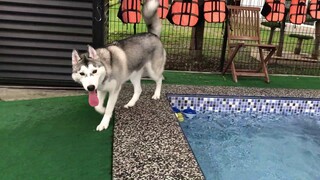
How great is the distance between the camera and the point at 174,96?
15.2 feet

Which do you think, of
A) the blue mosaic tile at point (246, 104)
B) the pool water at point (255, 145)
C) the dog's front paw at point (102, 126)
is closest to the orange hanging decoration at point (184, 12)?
the blue mosaic tile at point (246, 104)

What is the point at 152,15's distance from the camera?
397cm

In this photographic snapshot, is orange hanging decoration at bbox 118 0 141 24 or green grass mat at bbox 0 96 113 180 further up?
orange hanging decoration at bbox 118 0 141 24

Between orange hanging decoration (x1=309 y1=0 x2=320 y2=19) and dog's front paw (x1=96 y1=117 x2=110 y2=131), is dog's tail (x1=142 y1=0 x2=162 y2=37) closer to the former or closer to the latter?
dog's front paw (x1=96 y1=117 x2=110 y2=131)

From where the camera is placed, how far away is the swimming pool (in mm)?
3354

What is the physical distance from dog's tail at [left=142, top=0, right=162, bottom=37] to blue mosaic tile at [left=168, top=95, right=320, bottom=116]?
0.99 m

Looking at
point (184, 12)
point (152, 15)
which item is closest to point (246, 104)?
point (184, 12)

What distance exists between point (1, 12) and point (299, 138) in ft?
14.2

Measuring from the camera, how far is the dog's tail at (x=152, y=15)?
3.86 m

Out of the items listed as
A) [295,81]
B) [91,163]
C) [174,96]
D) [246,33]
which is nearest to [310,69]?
[295,81]

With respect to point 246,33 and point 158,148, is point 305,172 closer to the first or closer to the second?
point 158,148

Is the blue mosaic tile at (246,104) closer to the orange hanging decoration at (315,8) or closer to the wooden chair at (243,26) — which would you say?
the wooden chair at (243,26)

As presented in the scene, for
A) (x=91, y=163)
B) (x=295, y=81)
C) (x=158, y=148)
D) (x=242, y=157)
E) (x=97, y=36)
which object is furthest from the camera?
(x=295, y=81)

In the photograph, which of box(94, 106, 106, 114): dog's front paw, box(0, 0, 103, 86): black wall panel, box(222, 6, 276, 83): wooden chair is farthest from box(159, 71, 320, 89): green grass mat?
box(94, 106, 106, 114): dog's front paw
